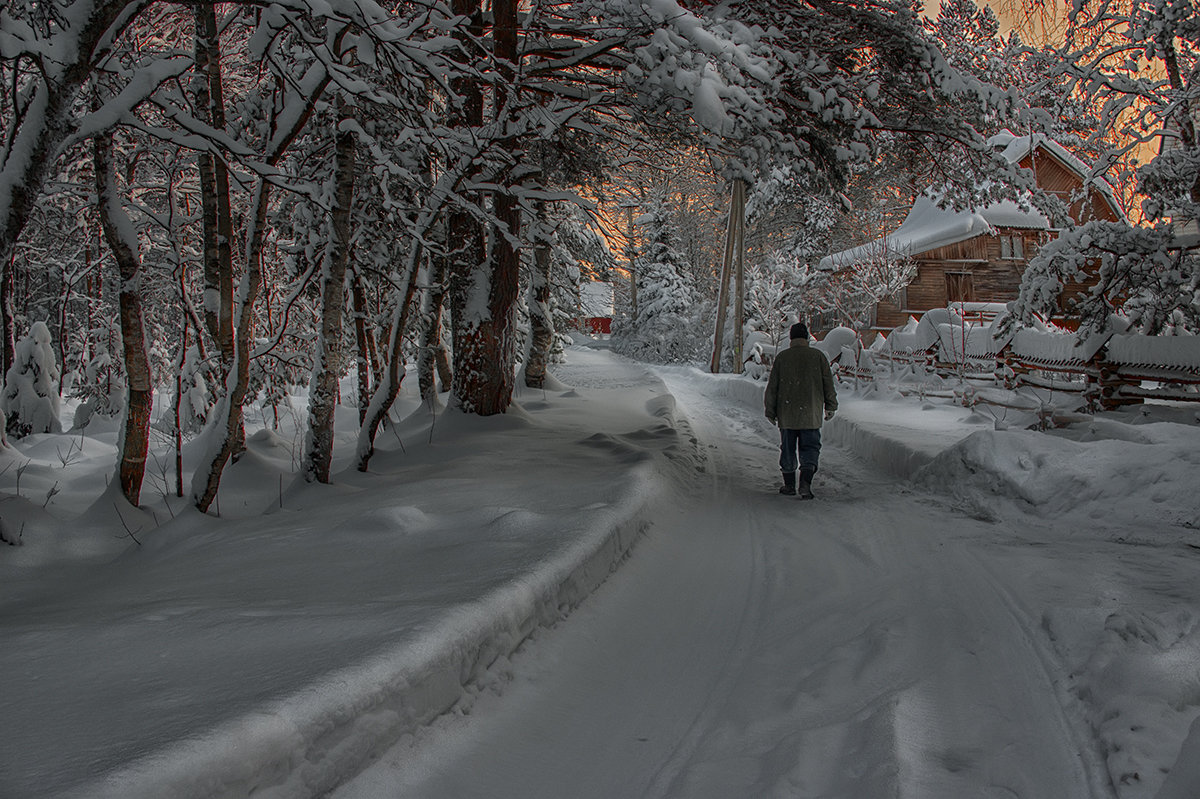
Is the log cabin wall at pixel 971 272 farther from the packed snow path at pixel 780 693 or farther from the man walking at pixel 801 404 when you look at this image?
the packed snow path at pixel 780 693

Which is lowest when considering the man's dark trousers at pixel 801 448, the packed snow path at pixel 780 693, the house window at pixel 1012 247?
the packed snow path at pixel 780 693

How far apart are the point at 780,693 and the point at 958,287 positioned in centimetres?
3099

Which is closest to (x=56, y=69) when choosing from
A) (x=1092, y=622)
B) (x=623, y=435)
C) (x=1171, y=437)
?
(x=1092, y=622)

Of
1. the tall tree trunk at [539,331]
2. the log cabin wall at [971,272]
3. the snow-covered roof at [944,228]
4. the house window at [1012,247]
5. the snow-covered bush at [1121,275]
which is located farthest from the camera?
the log cabin wall at [971,272]

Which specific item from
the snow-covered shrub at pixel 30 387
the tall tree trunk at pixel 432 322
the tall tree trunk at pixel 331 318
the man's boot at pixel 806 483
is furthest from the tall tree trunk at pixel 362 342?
the snow-covered shrub at pixel 30 387

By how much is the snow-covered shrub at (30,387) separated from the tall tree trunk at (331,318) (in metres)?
10.7

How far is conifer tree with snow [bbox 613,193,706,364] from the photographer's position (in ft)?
138

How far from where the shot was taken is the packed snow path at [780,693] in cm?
A: 249

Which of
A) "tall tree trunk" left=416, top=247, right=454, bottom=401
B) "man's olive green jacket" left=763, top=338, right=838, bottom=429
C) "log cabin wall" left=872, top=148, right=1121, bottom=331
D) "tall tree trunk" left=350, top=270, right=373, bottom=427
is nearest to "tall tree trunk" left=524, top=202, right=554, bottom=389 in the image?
"tall tree trunk" left=416, top=247, right=454, bottom=401

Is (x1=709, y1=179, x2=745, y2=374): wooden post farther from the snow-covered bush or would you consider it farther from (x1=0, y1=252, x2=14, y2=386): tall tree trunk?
(x1=0, y1=252, x2=14, y2=386): tall tree trunk

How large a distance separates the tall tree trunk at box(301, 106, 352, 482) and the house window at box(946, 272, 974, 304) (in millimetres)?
29190

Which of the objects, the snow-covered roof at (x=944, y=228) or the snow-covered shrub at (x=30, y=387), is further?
the snow-covered roof at (x=944, y=228)

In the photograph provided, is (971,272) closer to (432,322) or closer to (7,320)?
(432,322)

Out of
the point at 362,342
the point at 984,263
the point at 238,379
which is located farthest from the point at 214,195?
the point at 984,263
